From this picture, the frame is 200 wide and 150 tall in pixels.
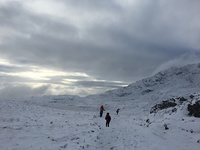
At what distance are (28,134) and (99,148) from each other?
7653mm

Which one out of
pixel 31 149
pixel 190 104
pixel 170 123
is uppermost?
pixel 190 104

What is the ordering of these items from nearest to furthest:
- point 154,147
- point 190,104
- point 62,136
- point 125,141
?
point 154,147 → point 125,141 → point 62,136 → point 190,104

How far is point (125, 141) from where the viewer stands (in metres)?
18.0

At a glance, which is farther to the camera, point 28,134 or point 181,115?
point 181,115

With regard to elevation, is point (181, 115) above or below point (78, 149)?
above

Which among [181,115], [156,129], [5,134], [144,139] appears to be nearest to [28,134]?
[5,134]

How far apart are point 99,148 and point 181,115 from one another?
19896mm

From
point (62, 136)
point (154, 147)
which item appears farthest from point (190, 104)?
point (62, 136)

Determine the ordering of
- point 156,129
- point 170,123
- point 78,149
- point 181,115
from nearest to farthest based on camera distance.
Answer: point 78,149 → point 156,129 → point 170,123 → point 181,115

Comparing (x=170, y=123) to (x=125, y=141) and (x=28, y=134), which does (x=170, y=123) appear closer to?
(x=125, y=141)

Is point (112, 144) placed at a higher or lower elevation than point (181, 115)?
lower

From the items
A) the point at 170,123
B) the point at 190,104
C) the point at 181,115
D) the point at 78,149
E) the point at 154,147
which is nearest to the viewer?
the point at 78,149

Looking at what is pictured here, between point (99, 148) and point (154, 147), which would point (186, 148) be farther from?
point (99, 148)

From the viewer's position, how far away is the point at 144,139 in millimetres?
18875
